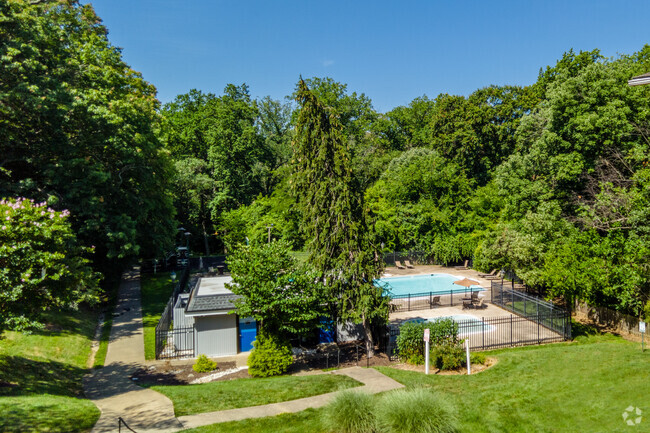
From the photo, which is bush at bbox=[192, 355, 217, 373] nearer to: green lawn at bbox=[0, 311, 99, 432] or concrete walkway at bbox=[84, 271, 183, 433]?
concrete walkway at bbox=[84, 271, 183, 433]

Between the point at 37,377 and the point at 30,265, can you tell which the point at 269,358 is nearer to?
the point at 37,377

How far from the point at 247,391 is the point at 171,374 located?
515 cm

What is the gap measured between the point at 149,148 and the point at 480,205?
29779mm

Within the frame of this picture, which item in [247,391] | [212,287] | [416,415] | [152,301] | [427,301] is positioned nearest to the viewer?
[416,415]

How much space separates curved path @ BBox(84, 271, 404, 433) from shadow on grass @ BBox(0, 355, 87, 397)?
54 cm

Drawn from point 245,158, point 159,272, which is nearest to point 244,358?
point 159,272

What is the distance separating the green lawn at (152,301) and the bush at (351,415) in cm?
1161

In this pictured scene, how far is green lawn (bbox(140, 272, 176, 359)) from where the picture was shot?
20194mm

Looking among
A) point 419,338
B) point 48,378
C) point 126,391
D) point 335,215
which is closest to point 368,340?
point 419,338

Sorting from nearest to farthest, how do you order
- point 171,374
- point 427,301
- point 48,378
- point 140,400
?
point 140,400 → point 48,378 → point 171,374 → point 427,301

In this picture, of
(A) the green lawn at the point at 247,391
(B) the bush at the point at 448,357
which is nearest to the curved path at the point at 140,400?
(A) the green lawn at the point at 247,391

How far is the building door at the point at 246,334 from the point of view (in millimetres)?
19219

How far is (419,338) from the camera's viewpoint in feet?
56.3

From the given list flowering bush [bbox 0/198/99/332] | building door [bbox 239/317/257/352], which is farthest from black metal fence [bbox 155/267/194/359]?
flowering bush [bbox 0/198/99/332]
